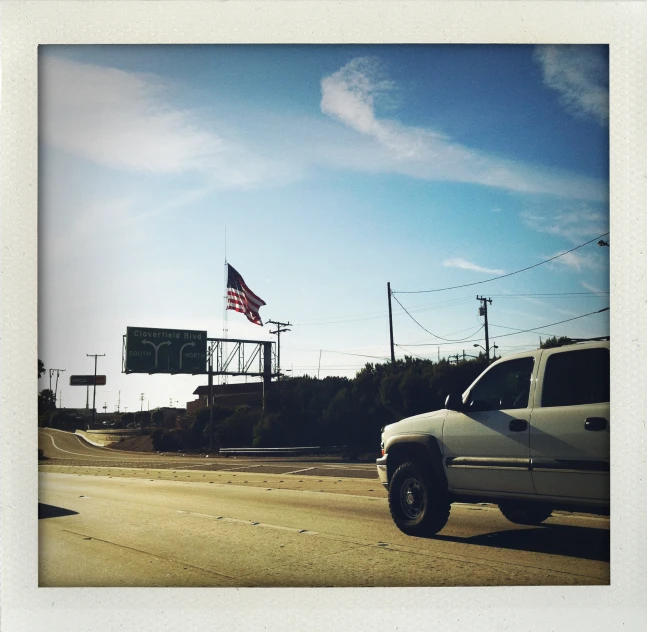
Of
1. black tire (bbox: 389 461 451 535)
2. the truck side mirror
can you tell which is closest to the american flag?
black tire (bbox: 389 461 451 535)

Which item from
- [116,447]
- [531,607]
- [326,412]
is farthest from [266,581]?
[116,447]

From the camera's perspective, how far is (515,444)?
7477mm

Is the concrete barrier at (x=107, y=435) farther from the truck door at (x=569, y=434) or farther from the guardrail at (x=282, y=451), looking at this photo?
the truck door at (x=569, y=434)

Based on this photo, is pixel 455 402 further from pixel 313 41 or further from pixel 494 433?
pixel 313 41

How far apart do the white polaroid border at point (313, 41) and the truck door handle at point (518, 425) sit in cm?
96

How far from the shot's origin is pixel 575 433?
706 centimetres

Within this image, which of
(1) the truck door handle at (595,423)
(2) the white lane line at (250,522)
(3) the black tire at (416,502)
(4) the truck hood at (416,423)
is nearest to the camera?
(1) the truck door handle at (595,423)

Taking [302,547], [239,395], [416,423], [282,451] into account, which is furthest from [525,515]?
[239,395]

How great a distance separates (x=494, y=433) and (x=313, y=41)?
16.0 ft

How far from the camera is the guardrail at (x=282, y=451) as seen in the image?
94.7ft

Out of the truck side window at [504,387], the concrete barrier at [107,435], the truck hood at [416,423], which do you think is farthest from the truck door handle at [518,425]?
the concrete barrier at [107,435]

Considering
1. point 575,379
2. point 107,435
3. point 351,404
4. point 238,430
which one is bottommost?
point 107,435

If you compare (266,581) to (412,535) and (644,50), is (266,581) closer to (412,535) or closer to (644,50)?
(412,535)

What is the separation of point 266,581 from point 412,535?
1863mm
